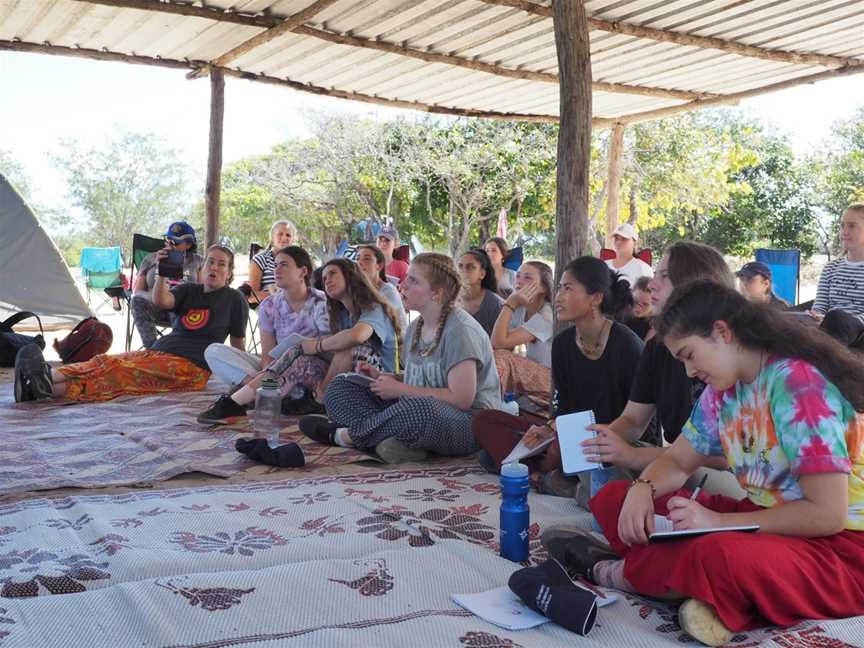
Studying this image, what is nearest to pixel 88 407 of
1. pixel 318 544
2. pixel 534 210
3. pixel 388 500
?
pixel 388 500

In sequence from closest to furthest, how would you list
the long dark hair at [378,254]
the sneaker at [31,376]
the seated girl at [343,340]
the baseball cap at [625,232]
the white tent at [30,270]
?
the seated girl at [343,340] → the sneaker at [31,376] → the long dark hair at [378,254] → the baseball cap at [625,232] → the white tent at [30,270]

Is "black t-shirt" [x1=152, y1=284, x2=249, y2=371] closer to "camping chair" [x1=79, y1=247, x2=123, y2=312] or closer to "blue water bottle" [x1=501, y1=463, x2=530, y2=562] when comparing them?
"blue water bottle" [x1=501, y1=463, x2=530, y2=562]

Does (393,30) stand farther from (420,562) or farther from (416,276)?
(420,562)

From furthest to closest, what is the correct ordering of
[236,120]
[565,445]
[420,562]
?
[236,120] < [565,445] < [420,562]

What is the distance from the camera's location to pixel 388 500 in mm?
3229

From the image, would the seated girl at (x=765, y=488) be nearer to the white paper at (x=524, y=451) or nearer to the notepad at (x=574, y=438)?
the notepad at (x=574, y=438)

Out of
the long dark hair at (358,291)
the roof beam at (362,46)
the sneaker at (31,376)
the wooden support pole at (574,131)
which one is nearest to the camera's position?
the wooden support pole at (574,131)

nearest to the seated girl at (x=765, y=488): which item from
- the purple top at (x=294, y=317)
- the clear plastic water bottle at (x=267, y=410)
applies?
the clear plastic water bottle at (x=267, y=410)

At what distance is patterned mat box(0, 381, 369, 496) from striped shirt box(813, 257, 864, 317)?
315 centimetres

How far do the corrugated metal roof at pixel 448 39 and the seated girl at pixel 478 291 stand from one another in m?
1.73

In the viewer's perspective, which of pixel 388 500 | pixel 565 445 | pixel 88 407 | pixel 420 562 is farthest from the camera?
pixel 88 407

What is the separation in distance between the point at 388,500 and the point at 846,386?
1731 millimetres

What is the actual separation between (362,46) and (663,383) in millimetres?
4601

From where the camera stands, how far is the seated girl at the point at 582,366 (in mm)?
3436
